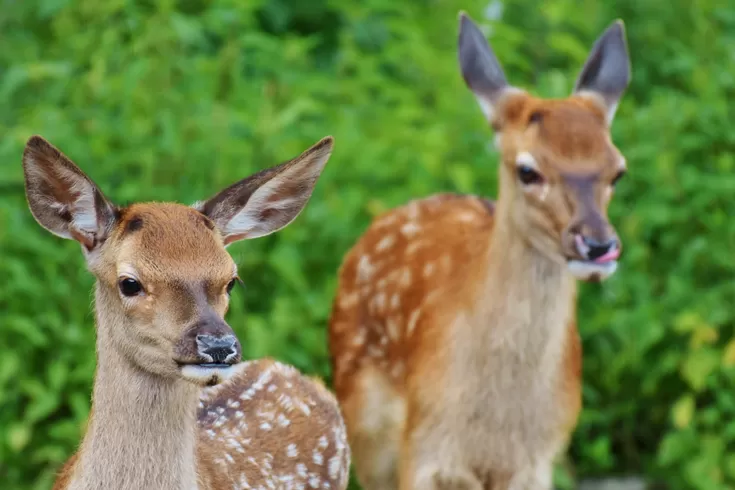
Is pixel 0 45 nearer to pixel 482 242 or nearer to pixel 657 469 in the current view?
pixel 482 242

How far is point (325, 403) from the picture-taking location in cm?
579

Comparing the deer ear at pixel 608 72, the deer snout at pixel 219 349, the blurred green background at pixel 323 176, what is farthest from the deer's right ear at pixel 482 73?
the deer snout at pixel 219 349

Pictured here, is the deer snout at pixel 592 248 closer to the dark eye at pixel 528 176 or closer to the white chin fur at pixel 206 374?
the dark eye at pixel 528 176

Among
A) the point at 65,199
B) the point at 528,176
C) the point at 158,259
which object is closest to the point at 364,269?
the point at 528,176

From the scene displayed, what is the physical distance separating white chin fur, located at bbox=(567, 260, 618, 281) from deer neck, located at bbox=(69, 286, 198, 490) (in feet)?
5.73

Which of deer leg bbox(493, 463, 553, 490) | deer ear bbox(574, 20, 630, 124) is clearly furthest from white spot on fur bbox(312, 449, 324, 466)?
deer ear bbox(574, 20, 630, 124)

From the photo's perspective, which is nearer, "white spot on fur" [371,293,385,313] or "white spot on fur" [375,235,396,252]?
"white spot on fur" [371,293,385,313]

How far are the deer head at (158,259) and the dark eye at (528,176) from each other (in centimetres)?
141

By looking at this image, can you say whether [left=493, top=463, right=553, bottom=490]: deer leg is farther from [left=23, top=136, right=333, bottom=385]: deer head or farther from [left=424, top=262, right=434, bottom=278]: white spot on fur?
[left=23, top=136, right=333, bottom=385]: deer head

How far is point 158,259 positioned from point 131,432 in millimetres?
512

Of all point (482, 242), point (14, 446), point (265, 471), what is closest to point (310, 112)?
point (482, 242)

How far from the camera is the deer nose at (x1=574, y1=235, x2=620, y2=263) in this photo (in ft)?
18.4

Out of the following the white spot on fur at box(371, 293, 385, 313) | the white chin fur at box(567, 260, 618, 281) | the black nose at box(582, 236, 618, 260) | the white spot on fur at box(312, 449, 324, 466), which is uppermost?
the black nose at box(582, 236, 618, 260)

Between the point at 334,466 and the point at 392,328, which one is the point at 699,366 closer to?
the point at 392,328
